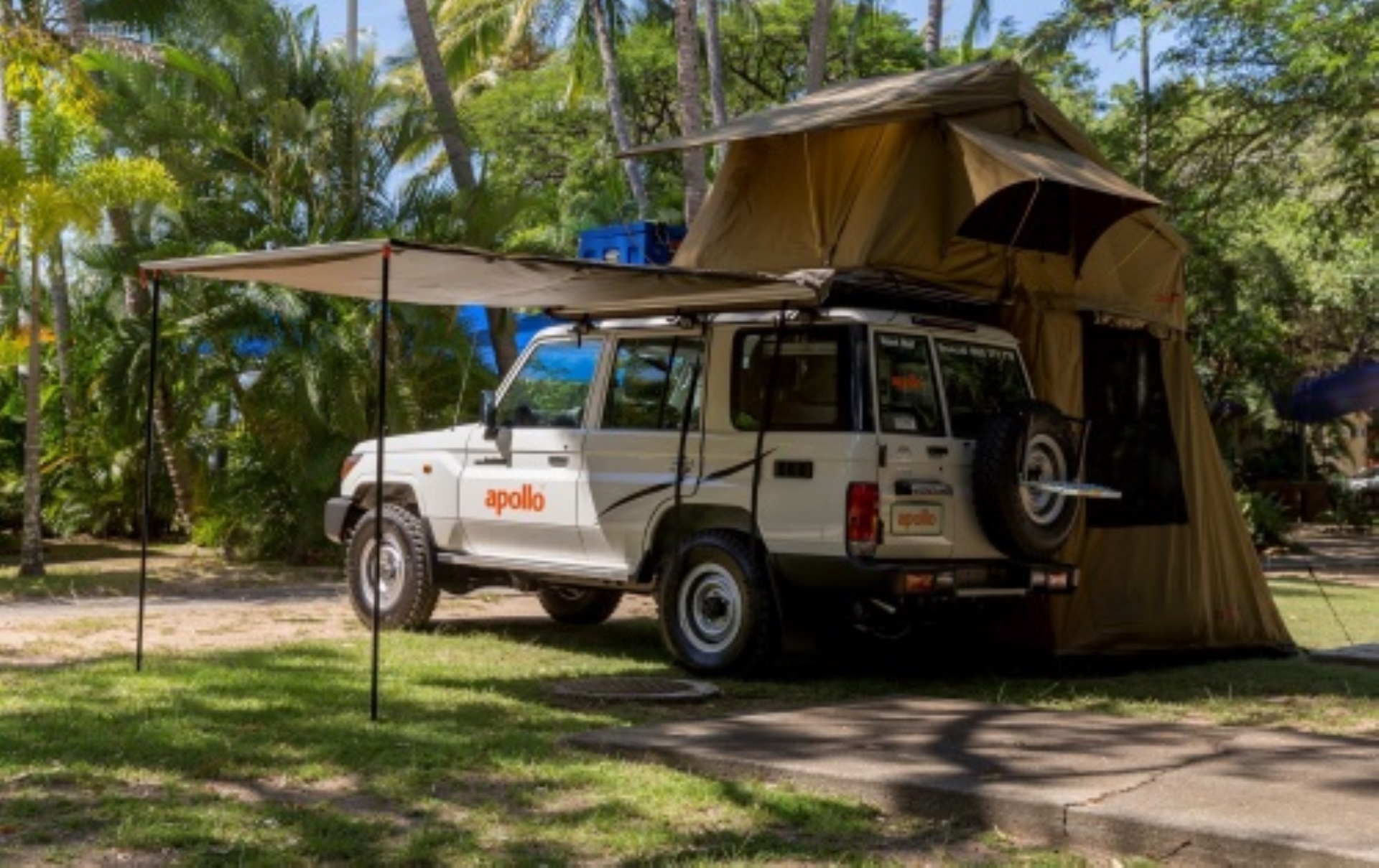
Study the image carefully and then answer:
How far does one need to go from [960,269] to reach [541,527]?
2911 millimetres

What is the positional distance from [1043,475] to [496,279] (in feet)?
10.2

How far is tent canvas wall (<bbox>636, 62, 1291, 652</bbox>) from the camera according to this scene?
10.2 m

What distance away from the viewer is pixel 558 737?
7.54 m

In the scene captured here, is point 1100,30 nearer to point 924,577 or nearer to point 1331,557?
point 1331,557

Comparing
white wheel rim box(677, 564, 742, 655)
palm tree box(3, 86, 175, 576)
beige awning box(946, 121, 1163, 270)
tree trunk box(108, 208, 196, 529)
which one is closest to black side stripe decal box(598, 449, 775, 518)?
white wheel rim box(677, 564, 742, 655)

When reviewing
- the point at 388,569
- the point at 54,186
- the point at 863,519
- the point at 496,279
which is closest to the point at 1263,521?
the point at 388,569

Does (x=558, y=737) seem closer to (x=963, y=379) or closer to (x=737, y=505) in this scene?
(x=737, y=505)

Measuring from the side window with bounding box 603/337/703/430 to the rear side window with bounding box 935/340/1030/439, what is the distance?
4.54 feet

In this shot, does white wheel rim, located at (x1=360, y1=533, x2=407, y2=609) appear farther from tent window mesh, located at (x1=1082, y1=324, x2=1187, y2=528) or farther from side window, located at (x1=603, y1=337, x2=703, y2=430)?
tent window mesh, located at (x1=1082, y1=324, x2=1187, y2=528)

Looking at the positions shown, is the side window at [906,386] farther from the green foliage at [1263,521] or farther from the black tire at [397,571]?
the green foliage at [1263,521]

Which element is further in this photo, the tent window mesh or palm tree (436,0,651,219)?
palm tree (436,0,651,219)

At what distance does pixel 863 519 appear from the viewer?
9078 mm

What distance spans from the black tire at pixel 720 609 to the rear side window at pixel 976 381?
4.50 feet

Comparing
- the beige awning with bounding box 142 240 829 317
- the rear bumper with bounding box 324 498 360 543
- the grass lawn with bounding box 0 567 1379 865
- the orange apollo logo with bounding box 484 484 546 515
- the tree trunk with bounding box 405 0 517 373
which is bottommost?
the grass lawn with bounding box 0 567 1379 865
